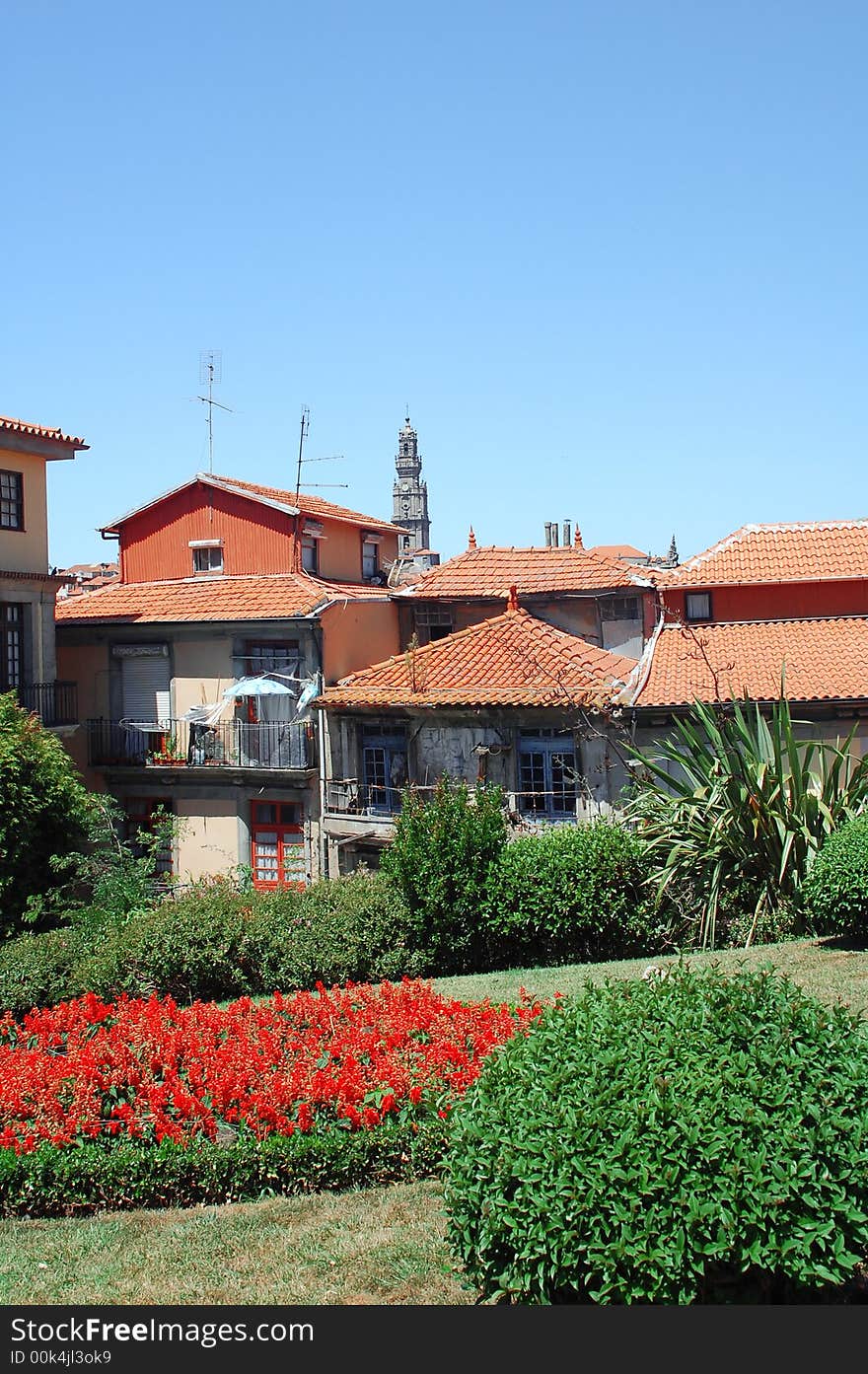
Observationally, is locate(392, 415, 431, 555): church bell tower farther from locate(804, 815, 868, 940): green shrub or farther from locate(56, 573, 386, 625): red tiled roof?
locate(804, 815, 868, 940): green shrub

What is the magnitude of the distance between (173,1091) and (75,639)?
77.9ft

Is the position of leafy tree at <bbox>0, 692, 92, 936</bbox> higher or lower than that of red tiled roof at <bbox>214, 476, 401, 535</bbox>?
lower

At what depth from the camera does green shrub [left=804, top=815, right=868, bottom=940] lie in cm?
1486

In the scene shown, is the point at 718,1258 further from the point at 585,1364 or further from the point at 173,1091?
the point at 173,1091

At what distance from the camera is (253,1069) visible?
1059 cm

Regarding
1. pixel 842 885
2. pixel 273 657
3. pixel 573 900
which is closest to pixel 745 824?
pixel 842 885

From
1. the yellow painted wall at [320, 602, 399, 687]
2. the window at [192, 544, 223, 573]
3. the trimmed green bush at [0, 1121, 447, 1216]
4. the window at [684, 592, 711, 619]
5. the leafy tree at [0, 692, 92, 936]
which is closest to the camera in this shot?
the trimmed green bush at [0, 1121, 447, 1216]

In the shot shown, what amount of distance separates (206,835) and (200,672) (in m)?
4.05

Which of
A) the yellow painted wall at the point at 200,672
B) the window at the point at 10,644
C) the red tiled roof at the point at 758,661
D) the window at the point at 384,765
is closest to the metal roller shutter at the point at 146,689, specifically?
the yellow painted wall at the point at 200,672

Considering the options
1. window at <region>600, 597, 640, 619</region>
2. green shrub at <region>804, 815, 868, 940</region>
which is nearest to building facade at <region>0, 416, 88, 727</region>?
window at <region>600, 597, 640, 619</region>

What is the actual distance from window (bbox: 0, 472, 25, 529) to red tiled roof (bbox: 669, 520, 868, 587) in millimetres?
14876

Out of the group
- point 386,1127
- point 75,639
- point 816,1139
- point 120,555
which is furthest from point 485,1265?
point 120,555

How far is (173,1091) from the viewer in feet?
34.0

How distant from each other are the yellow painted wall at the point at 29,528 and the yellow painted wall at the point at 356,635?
6.58 meters
